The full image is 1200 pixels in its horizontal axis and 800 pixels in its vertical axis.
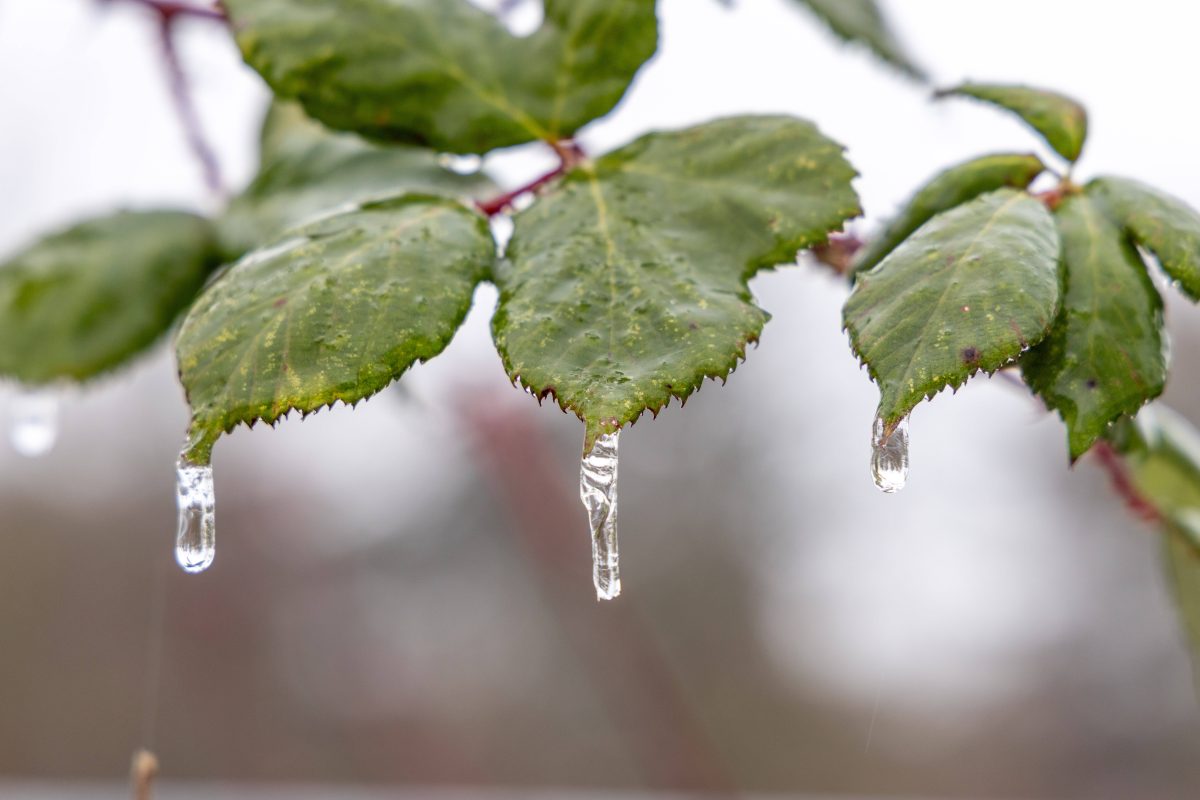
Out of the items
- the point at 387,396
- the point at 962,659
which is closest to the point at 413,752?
the point at 962,659

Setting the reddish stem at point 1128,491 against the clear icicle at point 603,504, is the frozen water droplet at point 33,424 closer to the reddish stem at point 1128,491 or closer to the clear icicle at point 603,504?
the clear icicle at point 603,504

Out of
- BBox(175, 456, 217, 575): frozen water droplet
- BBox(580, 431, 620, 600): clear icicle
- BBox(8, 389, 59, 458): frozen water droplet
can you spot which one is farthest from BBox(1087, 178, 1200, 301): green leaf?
BBox(8, 389, 59, 458): frozen water droplet

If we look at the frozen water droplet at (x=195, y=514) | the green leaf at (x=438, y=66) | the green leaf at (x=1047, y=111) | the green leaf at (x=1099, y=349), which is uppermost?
the green leaf at (x=1047, y=111)

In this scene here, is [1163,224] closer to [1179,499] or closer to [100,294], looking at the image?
[1179,499]

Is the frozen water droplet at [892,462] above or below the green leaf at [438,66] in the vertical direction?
below

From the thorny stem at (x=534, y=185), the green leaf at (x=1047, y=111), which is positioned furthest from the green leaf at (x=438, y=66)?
the green leaf at (x=1047, y=111)

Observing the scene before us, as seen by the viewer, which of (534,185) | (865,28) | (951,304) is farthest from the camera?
(865,28)

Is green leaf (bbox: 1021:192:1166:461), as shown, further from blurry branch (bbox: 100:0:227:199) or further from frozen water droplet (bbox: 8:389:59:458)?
frozen water droplet (bbox: 8:389:59:458)

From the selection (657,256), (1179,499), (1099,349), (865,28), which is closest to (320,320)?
(657,256)
